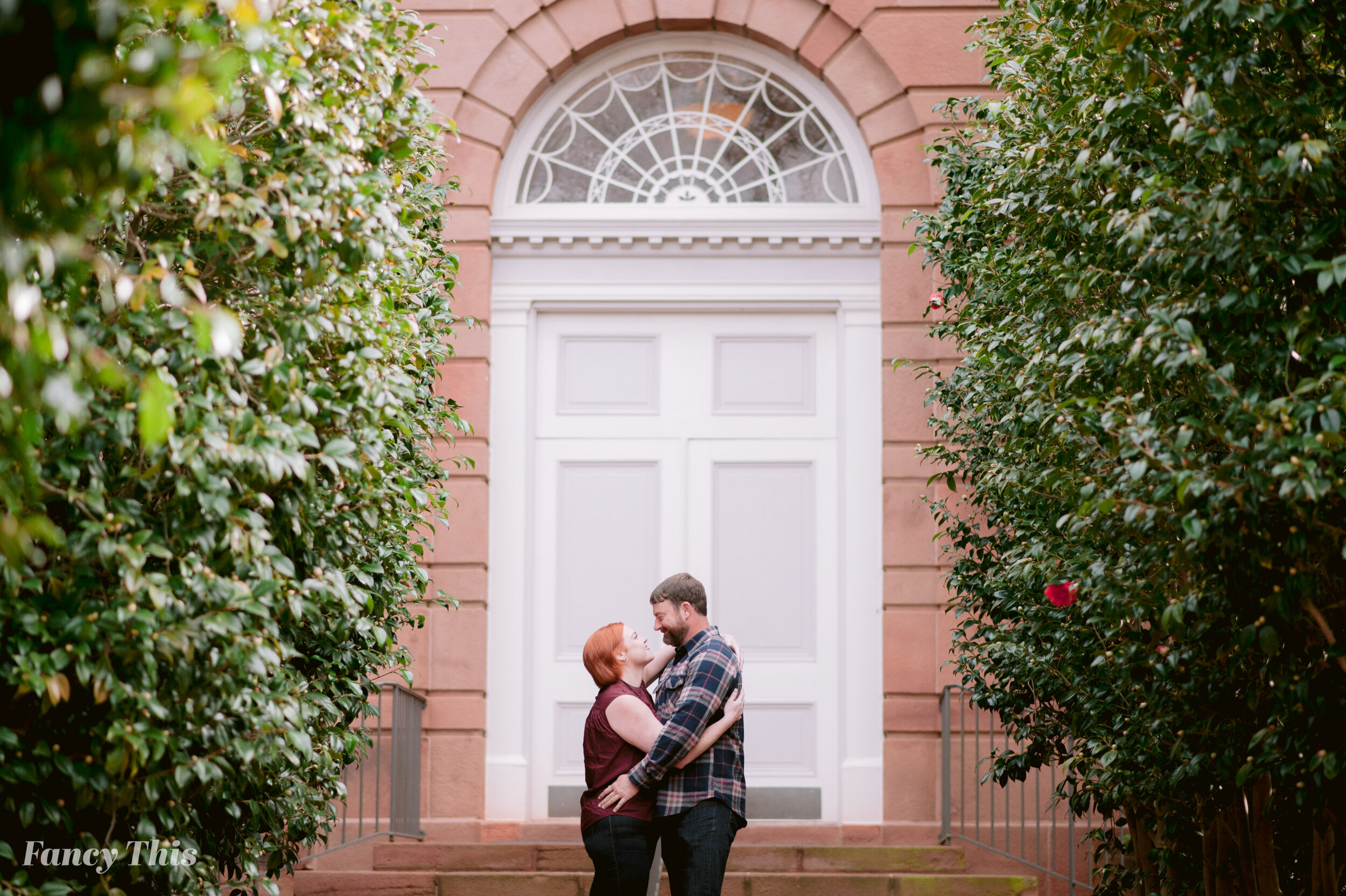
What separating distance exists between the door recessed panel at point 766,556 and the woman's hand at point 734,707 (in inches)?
119

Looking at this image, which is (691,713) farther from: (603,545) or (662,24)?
(662,24)

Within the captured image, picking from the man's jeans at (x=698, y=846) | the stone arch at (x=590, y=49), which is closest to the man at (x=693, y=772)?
the man's jeans at (x=698, y=846)

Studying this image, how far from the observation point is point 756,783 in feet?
24.3

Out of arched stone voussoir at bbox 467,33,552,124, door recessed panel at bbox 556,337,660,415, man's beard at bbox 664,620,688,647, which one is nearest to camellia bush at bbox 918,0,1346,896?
man's beard at bbox 664,620,688,647

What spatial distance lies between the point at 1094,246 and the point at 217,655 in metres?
2.83

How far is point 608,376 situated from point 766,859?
9.92 ft

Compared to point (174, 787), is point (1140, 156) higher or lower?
higher

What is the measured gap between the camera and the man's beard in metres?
4.57

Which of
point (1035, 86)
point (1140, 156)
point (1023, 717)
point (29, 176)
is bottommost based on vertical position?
point (1023, 717)

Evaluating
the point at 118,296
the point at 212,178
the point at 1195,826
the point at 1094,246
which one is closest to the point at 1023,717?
the point at 1195,826

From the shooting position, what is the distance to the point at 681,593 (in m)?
4.55

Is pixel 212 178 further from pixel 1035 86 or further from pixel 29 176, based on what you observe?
pixel 1035 86

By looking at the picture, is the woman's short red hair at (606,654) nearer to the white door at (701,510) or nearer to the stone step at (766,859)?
the stone step at (766,859)

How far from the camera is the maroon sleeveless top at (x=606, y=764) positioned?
437 cm
